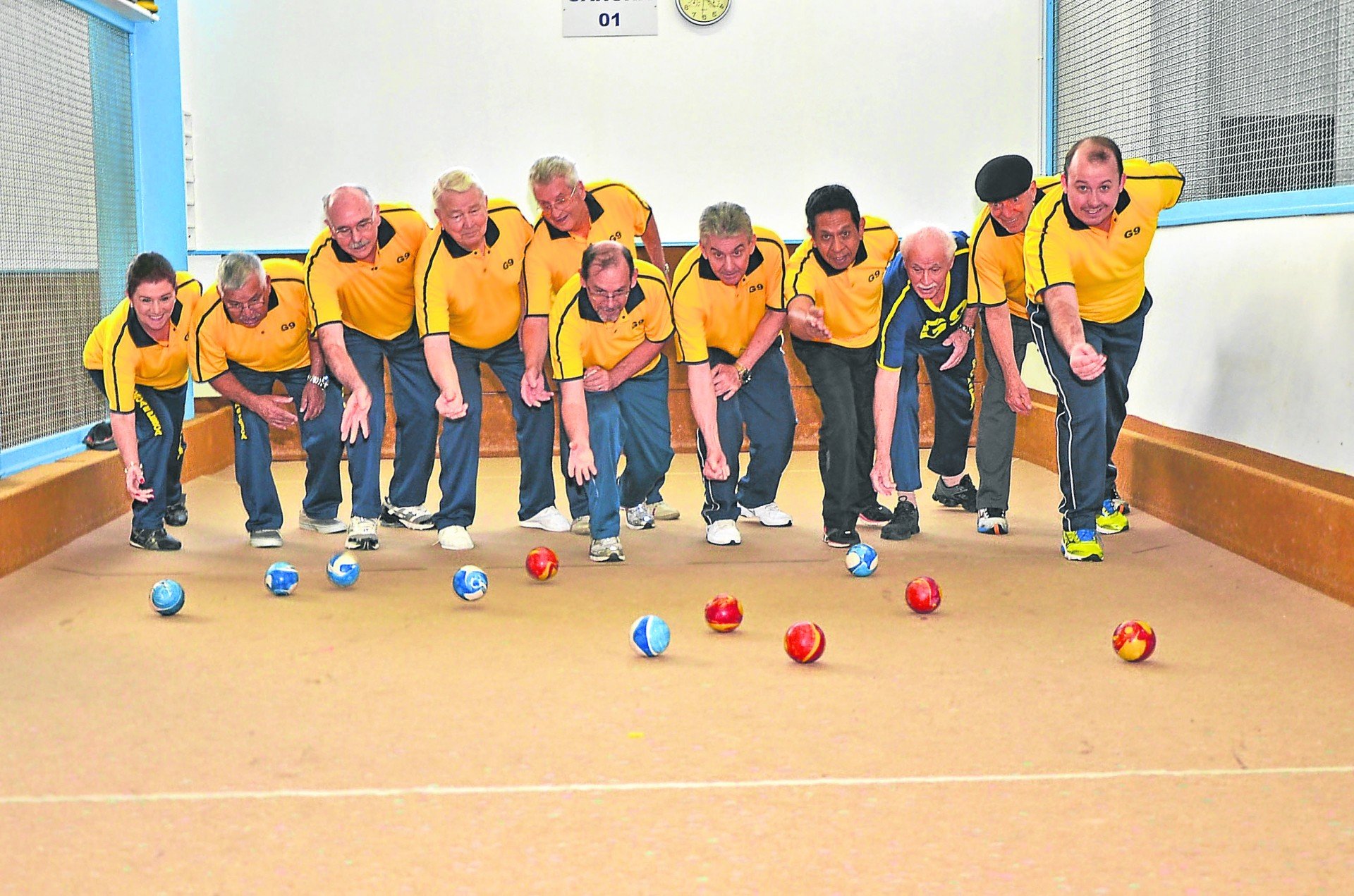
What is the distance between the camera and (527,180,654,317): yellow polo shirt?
5.51 metres

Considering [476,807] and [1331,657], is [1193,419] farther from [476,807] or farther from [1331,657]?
[476,807]

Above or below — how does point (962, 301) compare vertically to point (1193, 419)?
above

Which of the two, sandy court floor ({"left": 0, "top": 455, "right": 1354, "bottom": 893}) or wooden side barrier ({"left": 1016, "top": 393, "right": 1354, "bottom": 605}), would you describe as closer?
sandy court floor ({"left": 0, "top": 455, "right": 1354, "bottom": 893})

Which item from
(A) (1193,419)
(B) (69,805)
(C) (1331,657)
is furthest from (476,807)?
(A) (1193,419)

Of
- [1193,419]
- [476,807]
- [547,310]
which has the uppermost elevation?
[547,310]

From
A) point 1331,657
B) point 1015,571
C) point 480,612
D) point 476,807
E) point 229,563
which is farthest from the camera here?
point 229,563

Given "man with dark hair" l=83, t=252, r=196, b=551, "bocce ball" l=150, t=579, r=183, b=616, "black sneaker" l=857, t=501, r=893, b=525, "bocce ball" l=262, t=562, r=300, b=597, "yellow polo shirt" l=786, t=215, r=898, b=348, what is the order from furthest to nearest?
1. "black sneaker" l=857, t=501, r=893, b=525
2. "yellow polo shirt" l=786, t=215, r=898, b=348
3. "man with dark hair" l=83, t=252, r=196, b=551
4. "bocce ball" l=262, t=562, r=300, b=597
5. "bocce ball" l=150, t=579, r=183, b=616

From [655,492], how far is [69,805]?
359 centimetres

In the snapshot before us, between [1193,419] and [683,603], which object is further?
[1193,419]

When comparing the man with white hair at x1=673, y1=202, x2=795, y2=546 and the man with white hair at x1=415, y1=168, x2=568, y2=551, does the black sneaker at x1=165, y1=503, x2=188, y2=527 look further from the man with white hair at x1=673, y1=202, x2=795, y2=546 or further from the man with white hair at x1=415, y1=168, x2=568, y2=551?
the man with white hair at x1=673, y1=202, x2=795, y2=546

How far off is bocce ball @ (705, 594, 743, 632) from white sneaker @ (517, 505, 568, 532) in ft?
5.91

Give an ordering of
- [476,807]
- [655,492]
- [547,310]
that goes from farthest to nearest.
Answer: [655,492] < [547,310] < [476,807]

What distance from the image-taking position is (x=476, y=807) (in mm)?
2703

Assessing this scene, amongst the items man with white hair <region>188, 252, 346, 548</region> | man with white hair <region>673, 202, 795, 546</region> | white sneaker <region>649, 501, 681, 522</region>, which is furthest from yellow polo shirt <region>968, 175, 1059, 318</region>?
man with white hair <region>188, 252, 346, 548</region>
